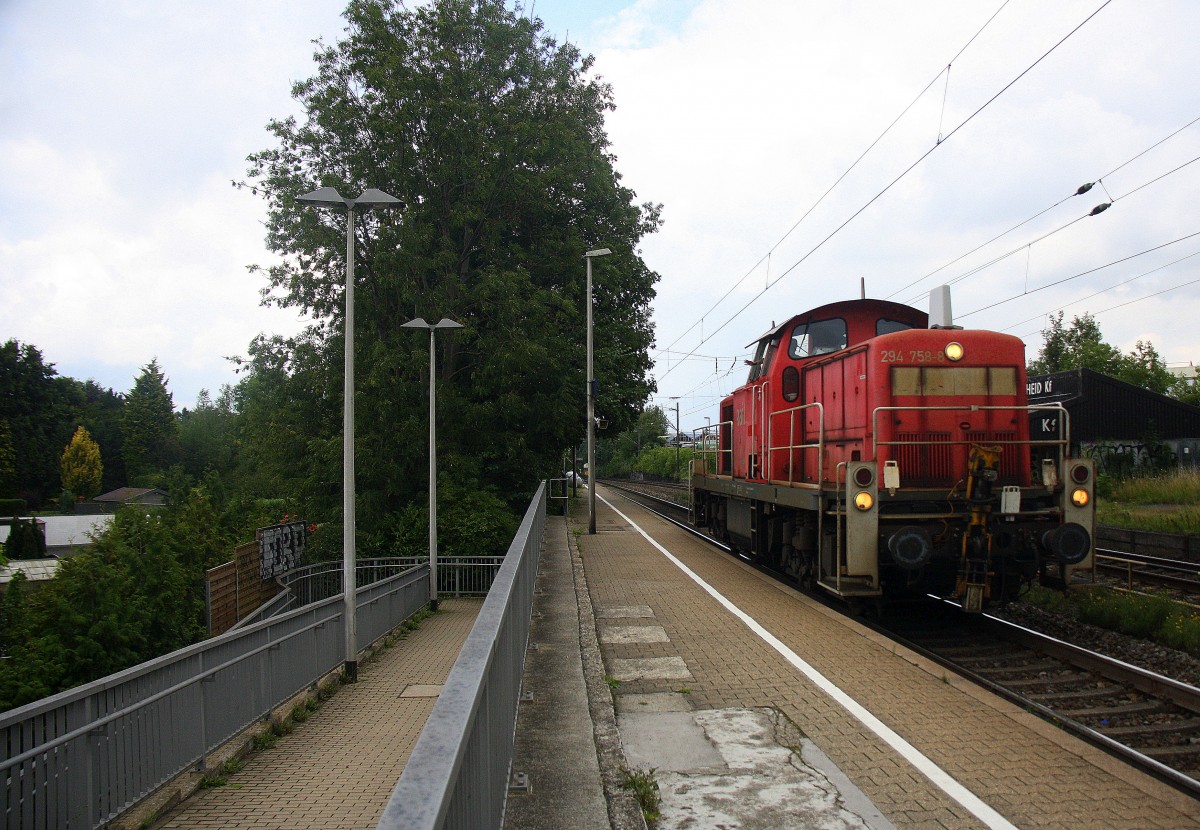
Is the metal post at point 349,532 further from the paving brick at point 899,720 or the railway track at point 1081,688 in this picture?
the railway track at point 1081,688

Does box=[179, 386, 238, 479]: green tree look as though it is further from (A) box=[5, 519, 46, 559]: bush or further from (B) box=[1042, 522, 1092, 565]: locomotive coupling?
(B) box=[1042, 522, 1092, 565]: locomotive coupling

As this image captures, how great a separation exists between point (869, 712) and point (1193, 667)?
3976mm

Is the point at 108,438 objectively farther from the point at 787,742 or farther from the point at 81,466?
the point at 787,742

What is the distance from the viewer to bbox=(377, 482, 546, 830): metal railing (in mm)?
1960

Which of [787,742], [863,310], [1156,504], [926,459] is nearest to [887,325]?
[863,310]

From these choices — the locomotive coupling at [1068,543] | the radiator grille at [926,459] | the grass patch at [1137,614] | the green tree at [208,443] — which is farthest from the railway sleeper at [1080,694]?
the green tree at [208,443]

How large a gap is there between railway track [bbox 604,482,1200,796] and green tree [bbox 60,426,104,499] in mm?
A: 84518

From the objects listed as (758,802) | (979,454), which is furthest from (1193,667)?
(758,802)

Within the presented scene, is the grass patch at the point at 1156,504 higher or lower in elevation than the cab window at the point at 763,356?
lower

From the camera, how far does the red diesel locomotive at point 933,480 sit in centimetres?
838

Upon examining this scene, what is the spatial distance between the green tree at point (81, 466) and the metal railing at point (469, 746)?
8587 centimetres

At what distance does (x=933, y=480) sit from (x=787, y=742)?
15.9ft

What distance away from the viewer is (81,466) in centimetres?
7856

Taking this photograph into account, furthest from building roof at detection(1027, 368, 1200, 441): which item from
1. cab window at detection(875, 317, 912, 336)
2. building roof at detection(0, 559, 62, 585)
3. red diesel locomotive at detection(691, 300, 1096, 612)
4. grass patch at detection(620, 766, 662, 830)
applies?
building roof at detection(0, 559, 62, 585)
